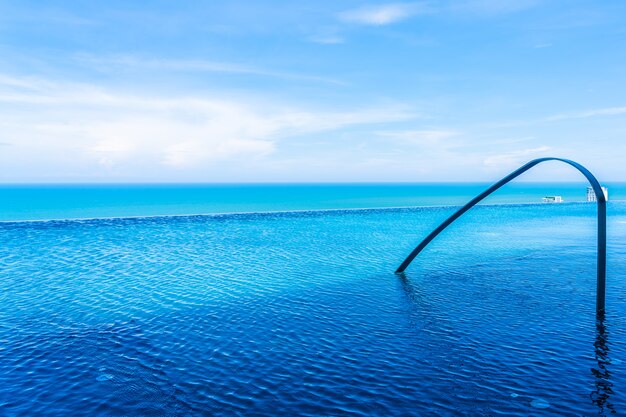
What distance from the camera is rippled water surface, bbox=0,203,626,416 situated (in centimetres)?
1708

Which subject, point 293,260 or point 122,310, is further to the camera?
point 293,260

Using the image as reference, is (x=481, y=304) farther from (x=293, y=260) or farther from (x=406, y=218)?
(x=406, y=218)

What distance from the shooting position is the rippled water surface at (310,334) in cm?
1708

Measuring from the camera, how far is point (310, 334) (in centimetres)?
2419

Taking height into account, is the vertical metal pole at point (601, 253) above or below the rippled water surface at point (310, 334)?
above

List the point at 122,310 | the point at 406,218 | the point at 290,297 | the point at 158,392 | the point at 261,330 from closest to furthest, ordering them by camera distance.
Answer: the point at 158,392 → the point at 261,330 → the point at 122,310 → the point at 290,297 → the point at 406,218

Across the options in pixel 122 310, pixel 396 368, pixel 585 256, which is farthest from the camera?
pixel 585 256

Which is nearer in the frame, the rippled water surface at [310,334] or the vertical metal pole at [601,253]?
the rippled water surface at [310,334]

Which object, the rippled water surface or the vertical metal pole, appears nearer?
the rippled water surface

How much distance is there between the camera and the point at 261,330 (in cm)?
2494

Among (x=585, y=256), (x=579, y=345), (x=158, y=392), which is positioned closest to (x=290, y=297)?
(x=158, y=392)

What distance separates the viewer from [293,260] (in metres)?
48.2

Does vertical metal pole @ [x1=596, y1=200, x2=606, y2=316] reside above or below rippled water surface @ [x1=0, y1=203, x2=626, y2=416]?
above

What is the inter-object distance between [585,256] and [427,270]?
19.8 m
